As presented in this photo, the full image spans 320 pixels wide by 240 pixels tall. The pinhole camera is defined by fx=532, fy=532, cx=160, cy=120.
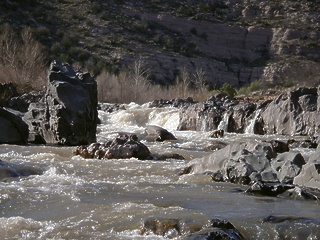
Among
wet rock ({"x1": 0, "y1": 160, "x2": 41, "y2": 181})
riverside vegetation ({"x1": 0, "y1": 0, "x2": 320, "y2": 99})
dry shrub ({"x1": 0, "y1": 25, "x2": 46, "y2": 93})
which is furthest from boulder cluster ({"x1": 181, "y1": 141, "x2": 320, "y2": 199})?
riverside vegetation ({"x1": 0, "y1": 0, "x2": 320, "y2": 99})

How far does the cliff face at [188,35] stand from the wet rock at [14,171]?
28910 mm

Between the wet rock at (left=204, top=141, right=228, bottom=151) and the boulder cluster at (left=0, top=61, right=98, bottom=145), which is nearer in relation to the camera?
the wet rock at (left=204, top=141, right=228, bottom=151)

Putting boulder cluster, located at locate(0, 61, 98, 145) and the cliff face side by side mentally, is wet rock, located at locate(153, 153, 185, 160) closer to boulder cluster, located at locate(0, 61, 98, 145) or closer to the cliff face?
boulder cluster, located at locate(0, 61, 98, 145)

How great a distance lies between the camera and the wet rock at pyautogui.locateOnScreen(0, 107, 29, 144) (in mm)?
10367

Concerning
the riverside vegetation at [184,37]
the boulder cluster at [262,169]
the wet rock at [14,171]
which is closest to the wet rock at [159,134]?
the boulder cluster at [262,169]

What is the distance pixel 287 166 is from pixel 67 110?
217 inches

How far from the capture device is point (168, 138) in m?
11.9

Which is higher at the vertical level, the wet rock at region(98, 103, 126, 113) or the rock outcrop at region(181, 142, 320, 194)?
the wet rock at region(98, 103, 126, 113)

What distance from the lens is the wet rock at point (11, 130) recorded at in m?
10.4

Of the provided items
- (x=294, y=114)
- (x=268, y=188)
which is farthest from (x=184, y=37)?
(x=268, y=188)

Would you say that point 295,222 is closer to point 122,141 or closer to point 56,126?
point 122,141

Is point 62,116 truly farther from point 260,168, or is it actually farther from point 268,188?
point 268,188

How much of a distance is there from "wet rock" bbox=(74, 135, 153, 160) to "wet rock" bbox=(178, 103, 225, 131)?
22.8ft

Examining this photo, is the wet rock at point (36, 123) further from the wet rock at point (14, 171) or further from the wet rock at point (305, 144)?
the wet rock at point (305, 144)
